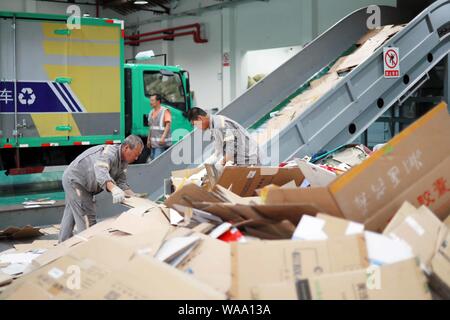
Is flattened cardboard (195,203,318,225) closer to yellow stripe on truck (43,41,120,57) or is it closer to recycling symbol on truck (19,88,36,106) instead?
recycling symbol on truck (19,88,36,106)

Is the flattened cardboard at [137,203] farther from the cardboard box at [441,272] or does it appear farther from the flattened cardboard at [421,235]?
the cardboard box at [441,272]

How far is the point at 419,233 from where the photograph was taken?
250 centimetres

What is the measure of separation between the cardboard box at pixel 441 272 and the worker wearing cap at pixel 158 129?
6.24 m

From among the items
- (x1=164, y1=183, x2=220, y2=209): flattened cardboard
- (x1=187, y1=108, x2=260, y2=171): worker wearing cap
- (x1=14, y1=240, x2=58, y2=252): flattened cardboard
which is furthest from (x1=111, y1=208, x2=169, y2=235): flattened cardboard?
(x1=14, y1=240, x2=58, y2=252): flattened cardboard

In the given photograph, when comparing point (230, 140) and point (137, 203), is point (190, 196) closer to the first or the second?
point (137, 203)

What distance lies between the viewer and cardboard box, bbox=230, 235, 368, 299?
2.26m

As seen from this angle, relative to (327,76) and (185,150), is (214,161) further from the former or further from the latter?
(327,76)

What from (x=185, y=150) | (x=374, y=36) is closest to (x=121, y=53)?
(x=185, y=150)

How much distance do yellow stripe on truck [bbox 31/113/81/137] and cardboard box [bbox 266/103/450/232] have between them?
5.46 metres

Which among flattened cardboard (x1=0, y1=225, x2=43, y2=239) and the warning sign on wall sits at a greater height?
the warning sign on wall

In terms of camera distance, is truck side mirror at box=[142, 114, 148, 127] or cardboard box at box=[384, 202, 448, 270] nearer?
cardboard box at box=[384, 202, 448, 270]

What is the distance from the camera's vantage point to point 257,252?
2322mm

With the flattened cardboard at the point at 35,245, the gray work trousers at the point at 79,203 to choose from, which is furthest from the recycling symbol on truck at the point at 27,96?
the gray work trousers at the point at 79,203

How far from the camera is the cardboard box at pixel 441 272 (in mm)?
2295
